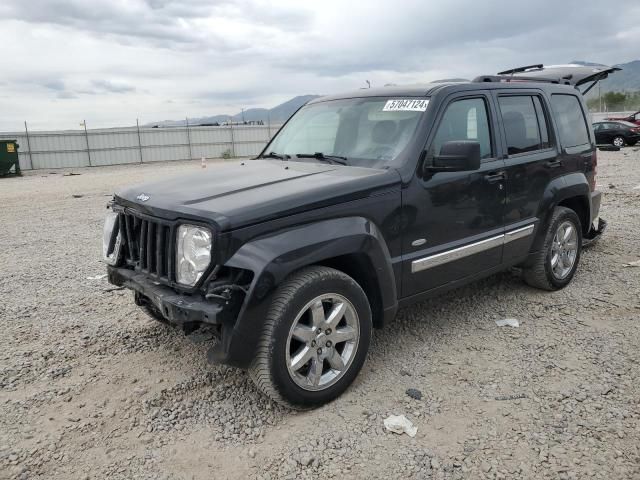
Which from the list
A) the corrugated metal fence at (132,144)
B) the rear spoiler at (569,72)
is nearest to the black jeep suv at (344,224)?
the rear spoiler at (569,72)

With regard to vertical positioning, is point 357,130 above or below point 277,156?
above

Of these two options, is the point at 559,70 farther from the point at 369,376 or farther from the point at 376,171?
the point at 369,376

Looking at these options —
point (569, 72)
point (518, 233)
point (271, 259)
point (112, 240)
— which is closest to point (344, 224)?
point (271, 259)

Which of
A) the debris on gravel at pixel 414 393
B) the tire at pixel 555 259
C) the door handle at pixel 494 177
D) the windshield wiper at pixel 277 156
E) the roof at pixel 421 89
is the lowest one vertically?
the debris on gravel at pixel 414 393

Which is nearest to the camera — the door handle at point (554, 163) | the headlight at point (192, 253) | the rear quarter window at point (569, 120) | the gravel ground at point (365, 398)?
the gravel ground at point (365, 398)

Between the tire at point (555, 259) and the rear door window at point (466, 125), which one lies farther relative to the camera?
the tire at point (555, 259)

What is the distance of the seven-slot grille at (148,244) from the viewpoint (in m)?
3.06

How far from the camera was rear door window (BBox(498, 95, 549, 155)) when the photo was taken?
4.37 metres

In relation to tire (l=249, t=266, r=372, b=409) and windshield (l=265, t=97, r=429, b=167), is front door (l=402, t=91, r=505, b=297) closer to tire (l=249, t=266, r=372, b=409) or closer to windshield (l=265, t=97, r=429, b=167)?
windshield (l=265, t=97, r=429, b=167)

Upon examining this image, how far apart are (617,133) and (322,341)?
25.7 metres

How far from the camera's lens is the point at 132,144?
109ft

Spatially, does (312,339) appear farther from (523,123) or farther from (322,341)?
(523,123)

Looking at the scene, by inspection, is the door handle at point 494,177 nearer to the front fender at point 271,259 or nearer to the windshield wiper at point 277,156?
Answer: the front fender at point 271,259

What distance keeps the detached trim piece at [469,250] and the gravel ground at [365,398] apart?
68cm
